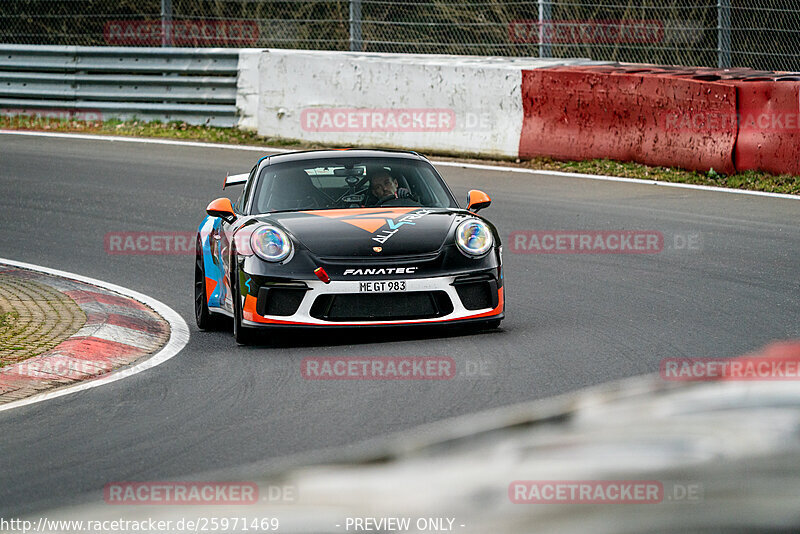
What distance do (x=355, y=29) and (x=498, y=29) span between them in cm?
231

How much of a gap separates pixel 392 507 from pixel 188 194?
41.4ft

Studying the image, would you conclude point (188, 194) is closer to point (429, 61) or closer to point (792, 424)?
point (429, 61)

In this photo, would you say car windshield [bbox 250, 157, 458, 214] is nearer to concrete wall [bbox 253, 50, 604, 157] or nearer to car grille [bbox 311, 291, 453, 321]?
car grille [bbox 311, 291, 453, 321]

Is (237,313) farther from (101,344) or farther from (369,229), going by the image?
(369,229)

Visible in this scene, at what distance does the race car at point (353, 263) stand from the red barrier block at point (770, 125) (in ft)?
19.9

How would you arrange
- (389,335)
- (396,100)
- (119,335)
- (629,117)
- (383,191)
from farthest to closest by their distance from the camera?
(396,100)
(629,117)
(383,191)
(119,335)
(389,335)

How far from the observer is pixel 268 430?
18.7ft

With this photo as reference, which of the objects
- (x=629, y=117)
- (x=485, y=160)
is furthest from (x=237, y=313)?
(x=485, y=160)

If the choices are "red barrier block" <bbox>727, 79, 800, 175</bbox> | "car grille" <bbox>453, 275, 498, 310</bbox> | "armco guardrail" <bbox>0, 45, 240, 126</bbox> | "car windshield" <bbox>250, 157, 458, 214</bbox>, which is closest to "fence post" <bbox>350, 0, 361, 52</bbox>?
"armco guardrail" <bbox>0, 45, 240, 126</bbox>

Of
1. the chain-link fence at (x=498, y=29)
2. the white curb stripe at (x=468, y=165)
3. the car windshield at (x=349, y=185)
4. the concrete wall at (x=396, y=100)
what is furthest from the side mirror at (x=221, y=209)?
the chain-link fence at (x=498, y=29)

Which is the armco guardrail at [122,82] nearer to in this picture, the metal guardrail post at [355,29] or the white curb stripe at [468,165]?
the white curb stripe at [468,165]

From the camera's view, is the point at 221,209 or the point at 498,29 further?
the point at 498,29

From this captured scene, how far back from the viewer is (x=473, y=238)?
7867mm

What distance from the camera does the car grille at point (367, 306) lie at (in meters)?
7.51
